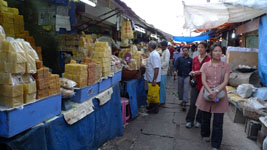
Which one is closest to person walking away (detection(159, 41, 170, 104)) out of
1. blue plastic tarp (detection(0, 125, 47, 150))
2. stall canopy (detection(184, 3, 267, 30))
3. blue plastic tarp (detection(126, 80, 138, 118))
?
blue plastic tarp (detection(126, 80, 138, 118))

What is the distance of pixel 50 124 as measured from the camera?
2061 millimetres

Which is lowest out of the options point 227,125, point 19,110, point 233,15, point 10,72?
point 227,125

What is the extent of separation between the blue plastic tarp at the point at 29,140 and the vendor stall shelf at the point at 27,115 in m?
0.05

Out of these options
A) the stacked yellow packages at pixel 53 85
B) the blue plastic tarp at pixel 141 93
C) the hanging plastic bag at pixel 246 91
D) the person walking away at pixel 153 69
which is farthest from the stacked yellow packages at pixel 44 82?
the hanging plastic bag at pixel 246 91

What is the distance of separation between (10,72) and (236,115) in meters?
4.80

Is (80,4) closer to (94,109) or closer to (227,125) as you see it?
(94,109)

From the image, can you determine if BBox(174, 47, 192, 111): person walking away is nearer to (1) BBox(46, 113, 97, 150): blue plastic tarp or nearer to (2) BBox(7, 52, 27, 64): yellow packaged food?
(1) BBox(46, 113, 97, 150): blue plastic tarp

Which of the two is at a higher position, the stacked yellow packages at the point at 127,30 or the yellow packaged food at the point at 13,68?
the stacked yellow packages at the point at 127,30

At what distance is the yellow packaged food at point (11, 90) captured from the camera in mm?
1690

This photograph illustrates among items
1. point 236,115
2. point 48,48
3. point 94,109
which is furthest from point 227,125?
point 48,48

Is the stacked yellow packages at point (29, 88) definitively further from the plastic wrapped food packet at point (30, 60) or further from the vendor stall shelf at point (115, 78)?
the vendor stall shelf at point (115, 78)

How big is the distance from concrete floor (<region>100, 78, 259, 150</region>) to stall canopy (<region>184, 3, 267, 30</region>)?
2.38m

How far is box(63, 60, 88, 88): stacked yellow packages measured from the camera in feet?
8.82

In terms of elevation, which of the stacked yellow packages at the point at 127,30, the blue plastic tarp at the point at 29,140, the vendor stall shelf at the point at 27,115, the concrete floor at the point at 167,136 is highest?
the stacked yellow packages at the point at 127,30
